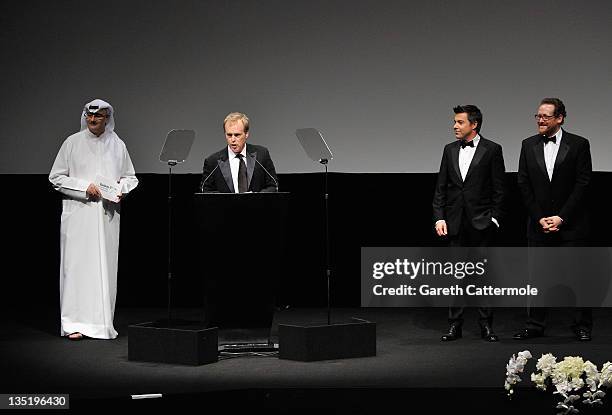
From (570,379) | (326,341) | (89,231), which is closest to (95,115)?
(89,231)

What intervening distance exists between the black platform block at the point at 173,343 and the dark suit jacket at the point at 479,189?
1885mm

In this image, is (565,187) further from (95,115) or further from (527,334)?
(95,115)

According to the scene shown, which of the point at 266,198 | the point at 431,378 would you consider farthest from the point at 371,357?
the point at 266,198

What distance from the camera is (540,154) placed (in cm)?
707

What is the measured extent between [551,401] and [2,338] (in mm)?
4093

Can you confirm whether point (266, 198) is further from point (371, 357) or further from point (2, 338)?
point (2, 338)

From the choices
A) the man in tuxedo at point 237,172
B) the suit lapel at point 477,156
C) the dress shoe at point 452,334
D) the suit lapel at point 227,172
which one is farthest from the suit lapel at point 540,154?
the suit lapel at point 227,172

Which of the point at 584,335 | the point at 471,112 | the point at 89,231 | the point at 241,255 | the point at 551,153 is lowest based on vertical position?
the point at 584,335

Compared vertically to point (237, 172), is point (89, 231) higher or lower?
lower

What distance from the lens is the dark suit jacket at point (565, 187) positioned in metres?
6.99

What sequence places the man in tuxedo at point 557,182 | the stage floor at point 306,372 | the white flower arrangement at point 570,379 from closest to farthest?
the white flower arrangement at point 570,379, the stage floor at point 306,372, the man in tuxedo at point 557,182

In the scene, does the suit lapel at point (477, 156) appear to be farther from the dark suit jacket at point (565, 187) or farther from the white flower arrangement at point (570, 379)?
the white flower arrangement at point (570, 379)

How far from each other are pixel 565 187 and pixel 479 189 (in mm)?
569

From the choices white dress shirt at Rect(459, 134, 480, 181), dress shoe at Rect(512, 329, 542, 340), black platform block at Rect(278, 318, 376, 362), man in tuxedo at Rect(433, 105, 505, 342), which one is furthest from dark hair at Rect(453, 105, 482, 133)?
black platform block at Rect(278, 318, 376, 362)
